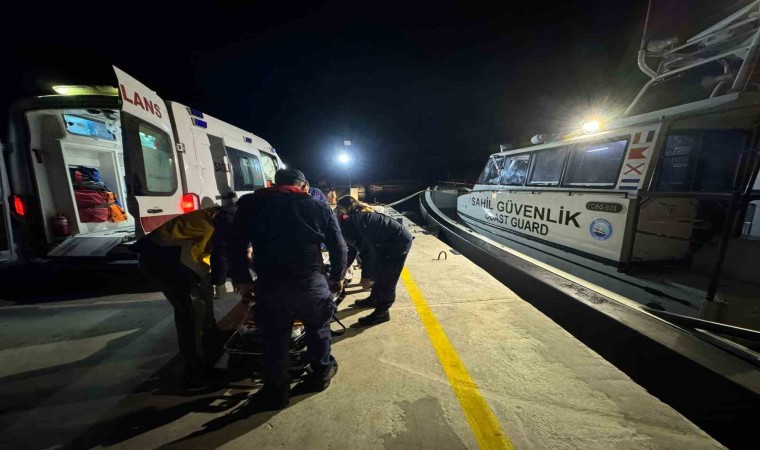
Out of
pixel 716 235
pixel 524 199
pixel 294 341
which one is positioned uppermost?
pixel 524 199

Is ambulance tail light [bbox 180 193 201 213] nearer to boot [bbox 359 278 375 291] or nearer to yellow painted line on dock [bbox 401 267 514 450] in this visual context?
boot [bbox 359 278 375 291]

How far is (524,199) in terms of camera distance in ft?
18.9

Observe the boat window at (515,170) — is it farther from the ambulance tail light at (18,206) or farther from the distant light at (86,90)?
the ambulance tail light at (18,206)

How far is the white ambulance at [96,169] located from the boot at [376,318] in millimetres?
1967

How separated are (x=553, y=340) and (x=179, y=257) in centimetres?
353

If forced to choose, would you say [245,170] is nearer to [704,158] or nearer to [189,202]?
[189,202]

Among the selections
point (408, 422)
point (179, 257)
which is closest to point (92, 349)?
point (179, 257)

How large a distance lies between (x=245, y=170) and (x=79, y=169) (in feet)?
9.24

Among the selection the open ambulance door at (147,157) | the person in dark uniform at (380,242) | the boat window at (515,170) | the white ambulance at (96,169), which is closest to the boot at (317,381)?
the person in dark uniform at (380,242)

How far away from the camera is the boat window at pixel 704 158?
146 inches

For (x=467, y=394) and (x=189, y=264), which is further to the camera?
(x=189, y=264)

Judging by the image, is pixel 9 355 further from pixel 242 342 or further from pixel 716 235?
pixel 716 235

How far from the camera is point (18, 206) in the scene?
3.65m

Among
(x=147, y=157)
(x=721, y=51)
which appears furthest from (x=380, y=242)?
(x=721, y=51)
